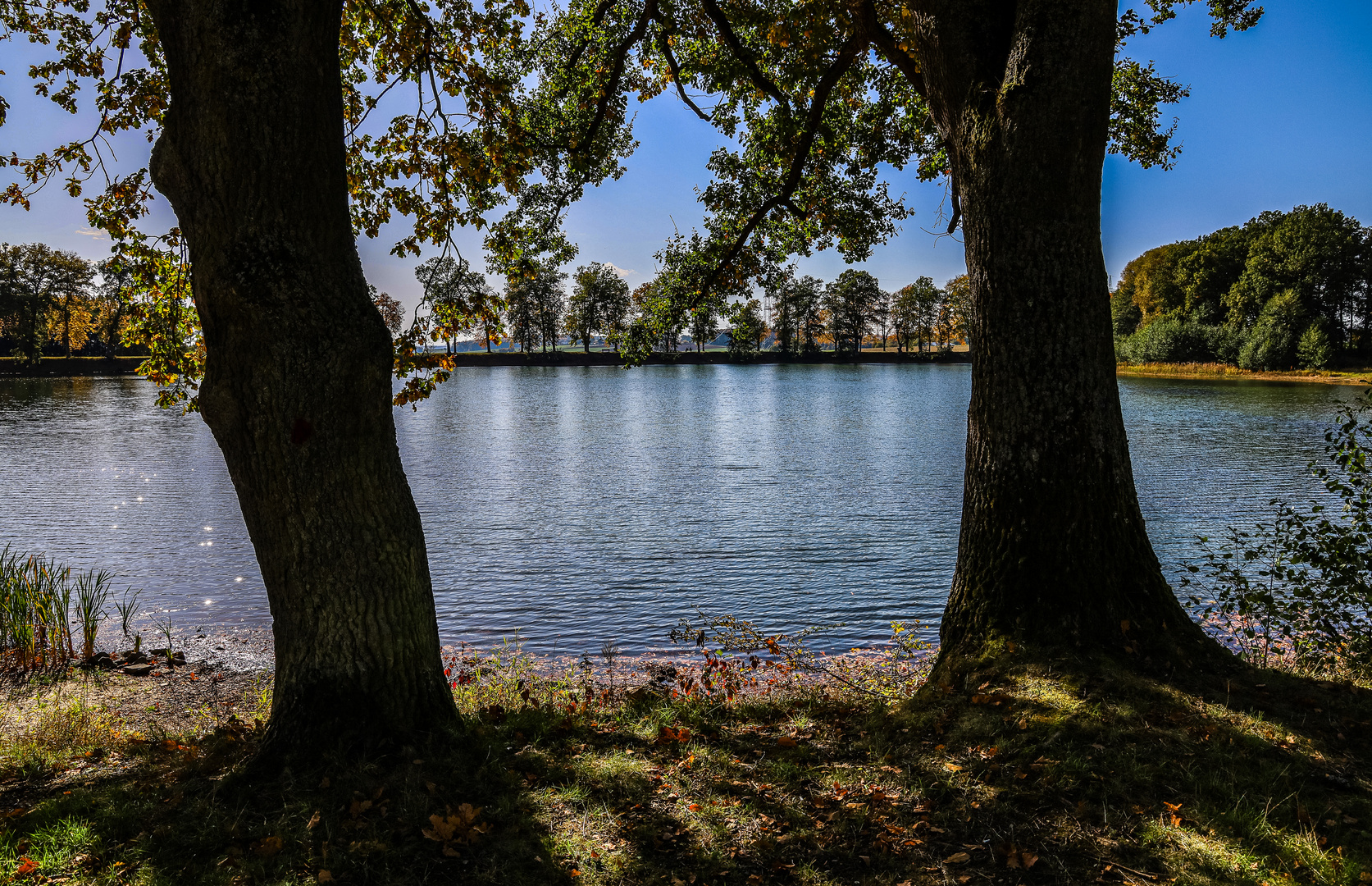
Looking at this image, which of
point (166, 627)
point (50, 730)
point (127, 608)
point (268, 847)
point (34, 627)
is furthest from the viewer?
point (127, 608)

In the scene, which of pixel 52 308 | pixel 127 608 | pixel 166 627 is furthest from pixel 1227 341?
pixel 52 308

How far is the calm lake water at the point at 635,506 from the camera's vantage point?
1248 centimetres

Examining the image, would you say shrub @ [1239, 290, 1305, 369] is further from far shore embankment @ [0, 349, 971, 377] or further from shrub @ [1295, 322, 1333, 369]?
far shore embankment @ [0, 349, 971, 377]

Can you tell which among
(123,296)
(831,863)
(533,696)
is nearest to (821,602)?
(533,696)

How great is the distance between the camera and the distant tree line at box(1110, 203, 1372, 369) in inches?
2776

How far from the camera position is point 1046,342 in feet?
17.1

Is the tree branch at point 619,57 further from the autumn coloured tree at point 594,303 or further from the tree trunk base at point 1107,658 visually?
the autumn coloured tree at point 594,303

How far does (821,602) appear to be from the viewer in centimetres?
1228

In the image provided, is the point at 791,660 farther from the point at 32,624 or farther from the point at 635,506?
the point at 635,506

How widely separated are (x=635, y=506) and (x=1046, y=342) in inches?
605

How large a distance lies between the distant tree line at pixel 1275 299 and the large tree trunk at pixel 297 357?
285 ft

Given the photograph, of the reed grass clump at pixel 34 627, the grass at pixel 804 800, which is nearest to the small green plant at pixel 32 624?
the reed grass clump at pixel 34 627

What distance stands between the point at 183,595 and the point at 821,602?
36.6 feet

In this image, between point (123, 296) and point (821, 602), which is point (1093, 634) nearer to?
point (821, 602)
